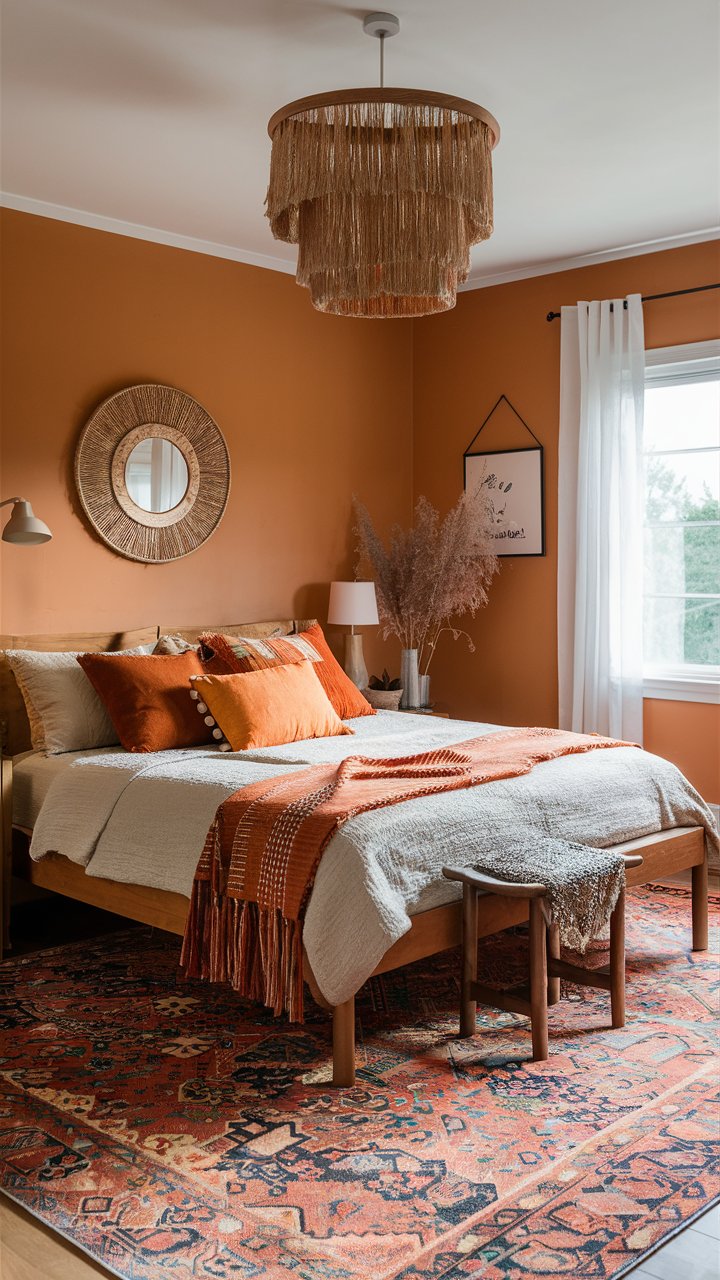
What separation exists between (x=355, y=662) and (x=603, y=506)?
1.43 meters

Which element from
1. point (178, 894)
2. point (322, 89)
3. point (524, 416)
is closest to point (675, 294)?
point (524, 416)

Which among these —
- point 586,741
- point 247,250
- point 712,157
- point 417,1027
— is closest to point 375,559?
point 247,250

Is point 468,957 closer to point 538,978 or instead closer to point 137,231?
point 538,978

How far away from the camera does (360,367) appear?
233 inches

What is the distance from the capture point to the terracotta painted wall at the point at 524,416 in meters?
5.07

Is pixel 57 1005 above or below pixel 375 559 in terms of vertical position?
below

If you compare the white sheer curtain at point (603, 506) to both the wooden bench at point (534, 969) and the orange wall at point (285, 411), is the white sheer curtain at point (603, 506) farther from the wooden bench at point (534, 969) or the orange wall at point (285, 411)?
the wooden bench at point (534, 969)

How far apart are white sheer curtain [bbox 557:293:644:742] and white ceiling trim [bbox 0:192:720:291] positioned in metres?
0.23

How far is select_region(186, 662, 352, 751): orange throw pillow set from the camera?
3938mm

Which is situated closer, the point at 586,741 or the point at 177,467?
the point at 586,741

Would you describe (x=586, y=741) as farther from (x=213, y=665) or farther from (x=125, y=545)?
(x=125, y=545)

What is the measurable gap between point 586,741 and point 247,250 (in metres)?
2.88

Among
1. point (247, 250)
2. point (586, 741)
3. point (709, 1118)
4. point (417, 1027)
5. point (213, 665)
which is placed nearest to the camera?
point (709, 1118)

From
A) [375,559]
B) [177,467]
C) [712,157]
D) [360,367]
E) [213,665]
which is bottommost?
[213,665]
